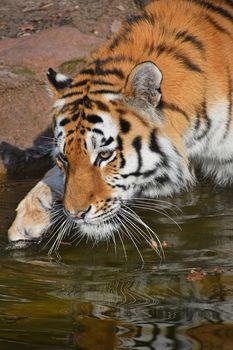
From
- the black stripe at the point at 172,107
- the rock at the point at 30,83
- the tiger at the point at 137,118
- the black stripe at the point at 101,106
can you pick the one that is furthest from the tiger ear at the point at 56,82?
the rock at the point at 30,83

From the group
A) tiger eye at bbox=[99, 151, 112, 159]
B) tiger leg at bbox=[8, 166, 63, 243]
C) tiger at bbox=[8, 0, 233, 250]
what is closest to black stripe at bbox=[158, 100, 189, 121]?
tiger at bbox=[8, 0, 233, 250]

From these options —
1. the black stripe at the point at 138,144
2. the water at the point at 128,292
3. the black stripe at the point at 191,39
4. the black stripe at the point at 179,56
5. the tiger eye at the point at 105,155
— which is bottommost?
the water at the point at 128,292

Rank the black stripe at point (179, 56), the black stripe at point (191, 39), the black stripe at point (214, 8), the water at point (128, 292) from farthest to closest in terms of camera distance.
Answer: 1. the black stripe at point (214, 8)
2. the black stripe at point (191, 39)
3. the black stripe at point (179, 56)
4. the water at point (128, 292)

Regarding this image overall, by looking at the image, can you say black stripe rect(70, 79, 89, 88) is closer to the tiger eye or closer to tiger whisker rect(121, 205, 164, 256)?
the tiger eye

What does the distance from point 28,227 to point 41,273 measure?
0.47m

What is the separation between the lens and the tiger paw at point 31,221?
552 cm

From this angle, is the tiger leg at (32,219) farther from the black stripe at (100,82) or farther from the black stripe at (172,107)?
the black stripe at (172,107)

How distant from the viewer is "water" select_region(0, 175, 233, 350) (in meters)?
4.09

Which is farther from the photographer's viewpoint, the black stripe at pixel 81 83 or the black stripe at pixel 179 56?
the black stripe at pixel 179 56

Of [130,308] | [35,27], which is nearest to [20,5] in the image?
[35,27]

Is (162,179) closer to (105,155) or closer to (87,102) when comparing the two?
(105,155)

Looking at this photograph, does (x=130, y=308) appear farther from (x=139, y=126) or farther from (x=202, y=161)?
(x=202, y=161)

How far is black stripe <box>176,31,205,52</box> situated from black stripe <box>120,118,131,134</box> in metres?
0.65

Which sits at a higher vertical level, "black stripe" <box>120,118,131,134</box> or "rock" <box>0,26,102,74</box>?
"rock" <box>0,26,102,74</box>
